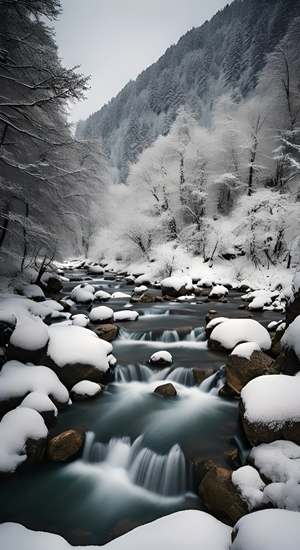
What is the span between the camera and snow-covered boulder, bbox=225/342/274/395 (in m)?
5.92

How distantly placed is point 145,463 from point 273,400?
2.31 m

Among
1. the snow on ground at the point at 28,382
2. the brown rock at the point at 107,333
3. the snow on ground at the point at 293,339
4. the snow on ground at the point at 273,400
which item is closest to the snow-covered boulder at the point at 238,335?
the snow on ground at the point at 293,339

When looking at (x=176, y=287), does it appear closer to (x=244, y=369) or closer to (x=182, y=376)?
(x=182, y=376)

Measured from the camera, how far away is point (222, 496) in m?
3.59

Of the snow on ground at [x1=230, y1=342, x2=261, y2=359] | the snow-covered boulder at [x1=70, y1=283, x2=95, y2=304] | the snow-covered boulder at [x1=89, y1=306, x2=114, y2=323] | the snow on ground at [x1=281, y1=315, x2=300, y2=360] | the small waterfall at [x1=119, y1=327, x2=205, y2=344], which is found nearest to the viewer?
the snow on ground at [x1=281, y1=315, x2=300, y2=360]

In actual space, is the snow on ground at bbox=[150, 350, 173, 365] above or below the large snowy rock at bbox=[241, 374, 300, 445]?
below

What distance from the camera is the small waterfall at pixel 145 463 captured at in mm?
4383

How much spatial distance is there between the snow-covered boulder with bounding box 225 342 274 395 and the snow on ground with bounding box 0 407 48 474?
382 centimetres

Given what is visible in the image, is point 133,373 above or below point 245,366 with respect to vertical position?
below

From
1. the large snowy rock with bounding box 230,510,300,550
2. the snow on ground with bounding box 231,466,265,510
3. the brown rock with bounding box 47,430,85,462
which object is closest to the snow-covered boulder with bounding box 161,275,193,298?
the brown rock with bounding box 47,430,85,462

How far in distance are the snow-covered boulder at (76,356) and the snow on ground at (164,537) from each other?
329 centimetres

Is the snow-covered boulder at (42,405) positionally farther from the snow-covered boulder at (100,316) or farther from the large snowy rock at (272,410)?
the snow-covered boulder at (100,316)

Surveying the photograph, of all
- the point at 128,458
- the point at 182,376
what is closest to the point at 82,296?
the point at 182,376

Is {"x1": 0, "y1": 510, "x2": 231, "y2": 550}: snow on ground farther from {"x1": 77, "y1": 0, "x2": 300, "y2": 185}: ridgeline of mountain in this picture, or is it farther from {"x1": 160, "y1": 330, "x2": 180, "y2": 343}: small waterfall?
{"x1": 77, "y1": 0, "x2": 300, "y2": 185}: ridgeline of mountain
